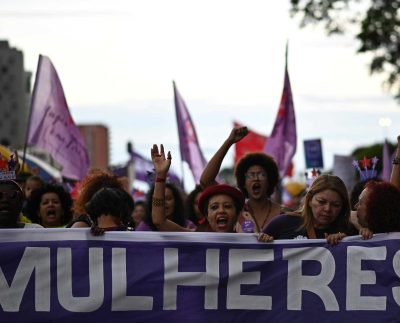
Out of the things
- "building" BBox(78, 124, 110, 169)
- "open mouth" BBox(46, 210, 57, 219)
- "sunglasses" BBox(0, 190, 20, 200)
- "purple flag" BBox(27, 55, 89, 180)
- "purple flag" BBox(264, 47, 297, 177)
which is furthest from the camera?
"building" BBox(78, 124, 110, 169)

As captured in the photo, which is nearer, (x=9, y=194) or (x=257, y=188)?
(x=9, y=194)

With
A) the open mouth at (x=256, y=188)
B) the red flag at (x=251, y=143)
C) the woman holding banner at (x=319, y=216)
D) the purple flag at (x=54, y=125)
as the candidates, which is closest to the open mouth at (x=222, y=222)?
the woman holding banner at (x=319, y=216)

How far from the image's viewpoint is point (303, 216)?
7.30 metres

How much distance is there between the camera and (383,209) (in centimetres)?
705

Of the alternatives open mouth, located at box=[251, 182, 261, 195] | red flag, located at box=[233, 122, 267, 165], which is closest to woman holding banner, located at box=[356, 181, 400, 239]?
open mouth, located at box=[251, 182, 261, 195]

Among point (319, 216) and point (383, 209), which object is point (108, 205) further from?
point (383, 209)

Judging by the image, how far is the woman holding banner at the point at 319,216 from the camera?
23.7 ft

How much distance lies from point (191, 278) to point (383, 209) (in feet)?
3.63

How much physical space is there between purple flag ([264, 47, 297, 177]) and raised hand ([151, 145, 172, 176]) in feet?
17.0

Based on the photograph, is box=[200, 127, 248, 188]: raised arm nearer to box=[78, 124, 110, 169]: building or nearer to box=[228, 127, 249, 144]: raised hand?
box=[228, 127, 249, 144]: raised hand

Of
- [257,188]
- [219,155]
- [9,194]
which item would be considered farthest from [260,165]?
[9,194]

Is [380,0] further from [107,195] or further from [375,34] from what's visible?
[107,195]

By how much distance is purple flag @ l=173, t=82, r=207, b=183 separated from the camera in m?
13.2

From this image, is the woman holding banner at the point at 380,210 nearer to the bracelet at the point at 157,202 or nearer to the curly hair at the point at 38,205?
the bracelet at the point at 157,202
